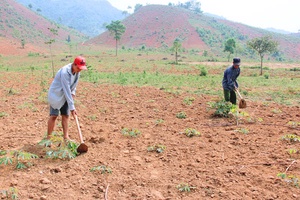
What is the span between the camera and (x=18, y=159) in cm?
411

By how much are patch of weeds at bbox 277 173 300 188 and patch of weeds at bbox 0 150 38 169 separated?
11.7 ft

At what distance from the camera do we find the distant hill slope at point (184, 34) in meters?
63.7

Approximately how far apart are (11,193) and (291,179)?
362 centimetres

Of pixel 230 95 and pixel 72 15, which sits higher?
pixel 72 15

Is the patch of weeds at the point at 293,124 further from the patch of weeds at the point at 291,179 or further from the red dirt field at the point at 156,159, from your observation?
the patch of weeds at the point at 291,179

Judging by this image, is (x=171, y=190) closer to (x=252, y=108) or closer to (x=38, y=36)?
(x=252, y=108)

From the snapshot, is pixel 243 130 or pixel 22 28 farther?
pixel 22 28

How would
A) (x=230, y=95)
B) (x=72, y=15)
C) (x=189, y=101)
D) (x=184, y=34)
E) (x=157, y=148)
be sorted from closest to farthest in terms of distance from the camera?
(x=157, y=148)
(x=230, y=95)
(x=189, y=101)
(x=184, y=34)
(x=72, y=15)

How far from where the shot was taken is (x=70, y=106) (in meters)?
4.25

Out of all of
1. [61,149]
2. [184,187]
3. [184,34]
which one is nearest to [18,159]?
[61,149]

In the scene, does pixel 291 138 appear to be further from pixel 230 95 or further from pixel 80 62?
pixel 80 62

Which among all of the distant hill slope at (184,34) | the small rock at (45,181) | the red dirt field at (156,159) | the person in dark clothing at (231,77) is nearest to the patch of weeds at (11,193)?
the red dirt field at (156,159)

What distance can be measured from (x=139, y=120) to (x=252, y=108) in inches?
143

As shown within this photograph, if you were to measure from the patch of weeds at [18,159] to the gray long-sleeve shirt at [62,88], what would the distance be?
0.87 m
